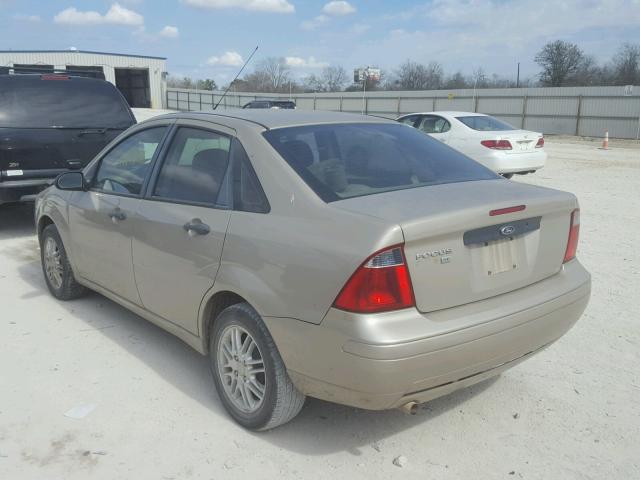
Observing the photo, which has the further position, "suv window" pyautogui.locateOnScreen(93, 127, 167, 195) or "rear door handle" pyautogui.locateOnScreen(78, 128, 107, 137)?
"rear door handle" pyautogui.locateOnScreen(78, 128, 107, 137)

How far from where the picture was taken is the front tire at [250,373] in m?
2.97

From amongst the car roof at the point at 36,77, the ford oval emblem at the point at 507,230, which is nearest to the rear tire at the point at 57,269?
the car roof at the point at 36,77

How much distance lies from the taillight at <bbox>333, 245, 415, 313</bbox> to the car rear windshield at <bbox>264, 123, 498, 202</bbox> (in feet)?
1.64

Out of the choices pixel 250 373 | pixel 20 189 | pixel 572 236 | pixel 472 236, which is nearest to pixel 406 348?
pixel 472 236

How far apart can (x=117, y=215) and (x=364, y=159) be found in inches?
71.3

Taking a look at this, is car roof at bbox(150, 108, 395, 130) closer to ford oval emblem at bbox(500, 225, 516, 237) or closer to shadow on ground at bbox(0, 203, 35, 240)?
ford oval emblem at bbox(500, 225, 516, 237)

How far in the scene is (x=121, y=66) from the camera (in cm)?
5447

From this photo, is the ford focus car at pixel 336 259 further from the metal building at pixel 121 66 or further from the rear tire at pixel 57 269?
the metal building at pixel 121 66

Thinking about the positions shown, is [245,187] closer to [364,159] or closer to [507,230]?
[364,159]

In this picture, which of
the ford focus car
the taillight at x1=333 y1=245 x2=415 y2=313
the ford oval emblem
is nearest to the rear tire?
the ford focus car

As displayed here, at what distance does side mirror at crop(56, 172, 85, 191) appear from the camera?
15.0ft

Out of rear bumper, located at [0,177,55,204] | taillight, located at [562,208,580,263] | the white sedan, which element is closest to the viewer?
taillight, located at [562,208,580,263]

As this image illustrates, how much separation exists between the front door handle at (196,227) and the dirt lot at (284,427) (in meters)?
1.02

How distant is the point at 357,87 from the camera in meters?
68.4
